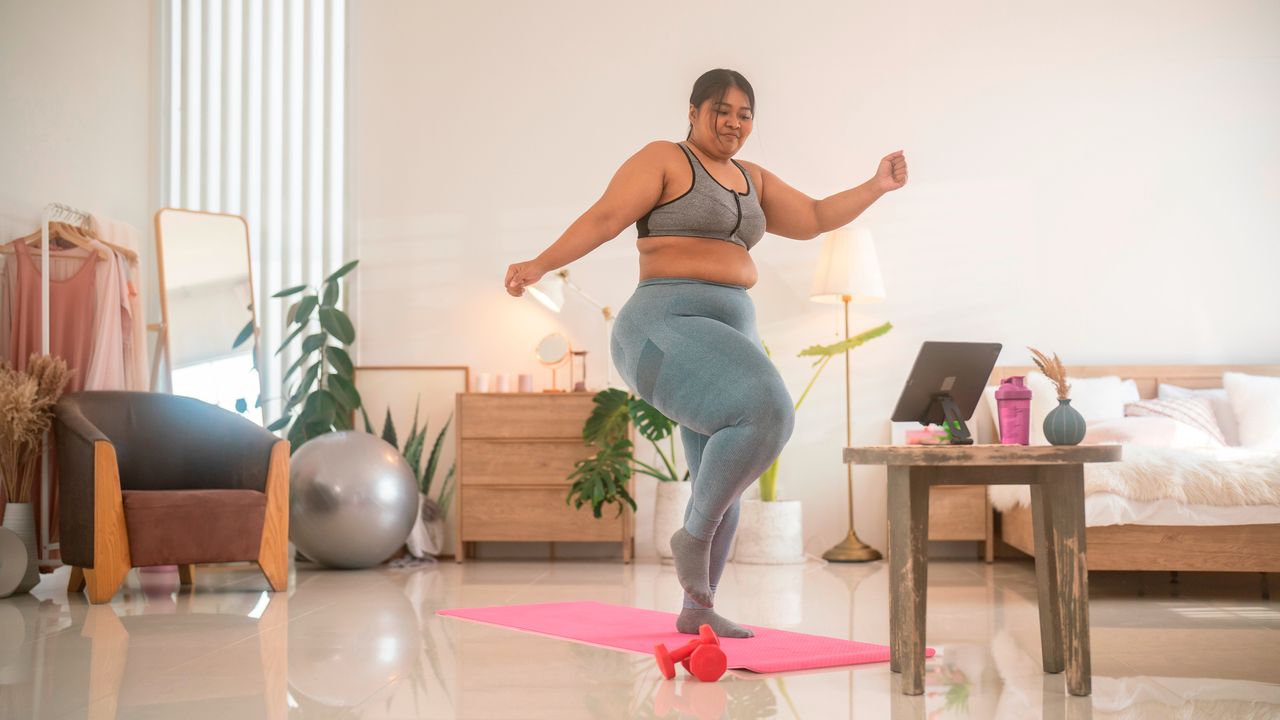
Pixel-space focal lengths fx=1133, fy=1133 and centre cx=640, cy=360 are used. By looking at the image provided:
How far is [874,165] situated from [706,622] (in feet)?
13.1

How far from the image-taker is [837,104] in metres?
6.38

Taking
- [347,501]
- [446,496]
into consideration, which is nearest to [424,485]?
[446,496]

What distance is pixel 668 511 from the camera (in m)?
5.78

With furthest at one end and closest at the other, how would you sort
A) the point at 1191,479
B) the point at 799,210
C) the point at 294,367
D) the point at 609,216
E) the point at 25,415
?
1. the point at 294,367
2. the point at 25,415
3. the point at 1191,479
4. the point at 799,210
5. the point at 609,216

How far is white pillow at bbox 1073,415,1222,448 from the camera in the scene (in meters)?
5.17

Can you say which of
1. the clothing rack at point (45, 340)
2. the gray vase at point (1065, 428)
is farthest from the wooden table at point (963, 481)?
the clothing rack at point (45, 340)

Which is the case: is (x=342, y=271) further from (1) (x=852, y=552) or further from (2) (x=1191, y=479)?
(2) (x=1191, y=479)

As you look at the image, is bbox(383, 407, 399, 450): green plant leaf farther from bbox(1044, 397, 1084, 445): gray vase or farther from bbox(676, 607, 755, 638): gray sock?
bbox(1044, 397, 1084, 445): gray vase

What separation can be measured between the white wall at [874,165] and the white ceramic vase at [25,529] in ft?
7.04

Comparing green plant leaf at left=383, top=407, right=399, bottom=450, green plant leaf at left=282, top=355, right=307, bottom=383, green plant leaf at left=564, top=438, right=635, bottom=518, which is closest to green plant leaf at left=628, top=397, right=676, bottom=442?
green plant leaf at left=564, top=438, right=635, bottom=518

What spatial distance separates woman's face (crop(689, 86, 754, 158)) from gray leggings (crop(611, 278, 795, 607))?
38 cm

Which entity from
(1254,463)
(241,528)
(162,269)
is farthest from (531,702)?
(162,269)

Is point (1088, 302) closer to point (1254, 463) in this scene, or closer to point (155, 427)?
point (1254, 463)

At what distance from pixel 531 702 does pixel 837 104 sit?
4732mm
